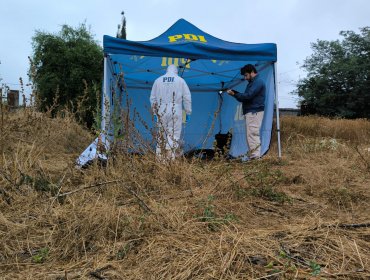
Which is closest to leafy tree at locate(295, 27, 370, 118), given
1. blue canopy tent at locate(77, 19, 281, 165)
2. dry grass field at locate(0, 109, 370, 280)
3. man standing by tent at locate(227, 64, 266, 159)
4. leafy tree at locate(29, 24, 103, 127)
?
leafy tree at locate(29, 24, 103, 127)

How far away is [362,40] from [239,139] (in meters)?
21.5

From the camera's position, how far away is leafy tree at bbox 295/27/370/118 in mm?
23734

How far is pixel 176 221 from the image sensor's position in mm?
2576

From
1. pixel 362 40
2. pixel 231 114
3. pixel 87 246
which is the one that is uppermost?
pixel 362 40

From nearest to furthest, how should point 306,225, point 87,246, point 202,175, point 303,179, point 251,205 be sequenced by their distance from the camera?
point 87,246
point 306,225
point 251,205
point 202,175
point 303,179

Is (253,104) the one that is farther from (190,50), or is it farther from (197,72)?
(197,72)

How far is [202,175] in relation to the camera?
370 centimetres

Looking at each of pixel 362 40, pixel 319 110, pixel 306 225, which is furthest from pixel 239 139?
pixel 362 40

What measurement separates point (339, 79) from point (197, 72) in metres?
18.8

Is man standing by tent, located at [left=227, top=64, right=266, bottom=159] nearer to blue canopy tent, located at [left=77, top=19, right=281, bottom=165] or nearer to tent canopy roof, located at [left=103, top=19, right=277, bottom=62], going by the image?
blue canopy tent, located at [left=77, top=19, right=281, bottom=165]

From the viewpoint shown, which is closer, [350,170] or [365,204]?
[365,204]

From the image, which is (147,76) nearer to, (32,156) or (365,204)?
(32,156)

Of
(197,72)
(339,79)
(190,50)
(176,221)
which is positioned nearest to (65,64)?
(197,72)

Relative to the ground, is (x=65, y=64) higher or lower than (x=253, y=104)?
higher
